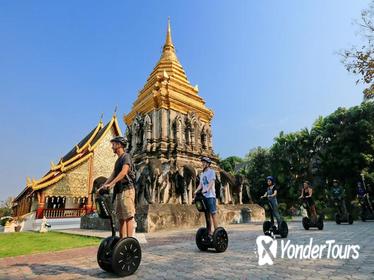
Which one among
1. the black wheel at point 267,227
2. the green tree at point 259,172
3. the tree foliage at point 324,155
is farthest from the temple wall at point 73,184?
the green tree at point 259,172

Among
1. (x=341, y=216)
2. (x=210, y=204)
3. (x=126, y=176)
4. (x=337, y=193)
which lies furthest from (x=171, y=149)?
(x=126, y=176)

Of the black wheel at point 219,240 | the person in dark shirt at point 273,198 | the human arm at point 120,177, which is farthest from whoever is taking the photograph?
the person in dark shirt at point 273,198

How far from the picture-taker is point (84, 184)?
21062mm

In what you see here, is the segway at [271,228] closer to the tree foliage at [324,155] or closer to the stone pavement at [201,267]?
the stone pavement at [201,267]

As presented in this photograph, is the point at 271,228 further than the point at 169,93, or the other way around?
the point at 169,93

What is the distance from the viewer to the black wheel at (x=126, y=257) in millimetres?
3355

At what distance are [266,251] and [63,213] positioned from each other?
1889 cm

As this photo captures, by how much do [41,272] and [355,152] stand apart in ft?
81.4

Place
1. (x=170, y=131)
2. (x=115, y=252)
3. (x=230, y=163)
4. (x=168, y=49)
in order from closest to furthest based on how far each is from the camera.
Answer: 1. (x=115, y=252)
2. (x=170, y=131)
3. (x=168, y=49)
4. (x=230, y=163)

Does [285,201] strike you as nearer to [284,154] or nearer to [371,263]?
[284,154]

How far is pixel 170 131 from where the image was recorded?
1644 cm

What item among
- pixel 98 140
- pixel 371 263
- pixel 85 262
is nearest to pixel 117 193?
pixel 85 262

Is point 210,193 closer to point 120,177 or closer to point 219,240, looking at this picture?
point 219,240

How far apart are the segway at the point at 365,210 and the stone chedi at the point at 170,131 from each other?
8242 mm
